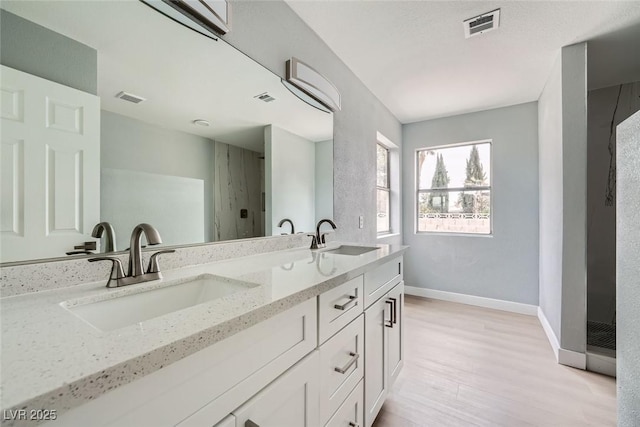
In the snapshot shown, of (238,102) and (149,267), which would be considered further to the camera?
(238,102)

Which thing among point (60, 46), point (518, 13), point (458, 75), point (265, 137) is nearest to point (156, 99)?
point (60, 46)

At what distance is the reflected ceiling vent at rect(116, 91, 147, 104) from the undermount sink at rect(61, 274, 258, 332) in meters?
0.68

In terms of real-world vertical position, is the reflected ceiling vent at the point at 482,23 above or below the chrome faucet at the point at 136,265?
above

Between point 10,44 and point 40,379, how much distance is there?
87 centimetres

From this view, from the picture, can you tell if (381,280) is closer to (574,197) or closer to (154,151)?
(154,151)

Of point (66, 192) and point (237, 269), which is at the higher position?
point (66, 192)

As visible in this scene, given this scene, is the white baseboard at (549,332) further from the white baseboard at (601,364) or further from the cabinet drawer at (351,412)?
the cabinet drawer at (351,412)

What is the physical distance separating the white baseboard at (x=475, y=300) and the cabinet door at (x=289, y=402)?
3232 millimetres

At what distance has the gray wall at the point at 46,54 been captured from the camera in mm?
702

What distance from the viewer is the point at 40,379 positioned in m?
0.37

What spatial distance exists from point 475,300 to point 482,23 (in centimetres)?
301

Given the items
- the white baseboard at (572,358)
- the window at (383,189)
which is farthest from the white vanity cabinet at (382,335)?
the window at (383,189)

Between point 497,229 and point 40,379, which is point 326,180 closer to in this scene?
point 40,379

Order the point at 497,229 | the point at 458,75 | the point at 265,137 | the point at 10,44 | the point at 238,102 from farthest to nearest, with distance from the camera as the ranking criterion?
the point at 497,229 → the point at 458,75 → the point at 265,137 → the point at 238,102 → the point at 10,44
